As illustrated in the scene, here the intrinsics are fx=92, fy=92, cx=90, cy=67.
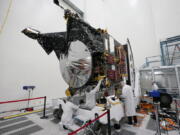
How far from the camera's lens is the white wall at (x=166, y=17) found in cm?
446

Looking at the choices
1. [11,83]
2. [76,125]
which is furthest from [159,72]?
[11,83]

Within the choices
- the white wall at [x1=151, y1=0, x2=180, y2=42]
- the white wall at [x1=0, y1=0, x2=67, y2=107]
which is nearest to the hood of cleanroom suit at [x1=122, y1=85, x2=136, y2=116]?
the white wall at [x1=0, y1=0, x2=67, y2=107]

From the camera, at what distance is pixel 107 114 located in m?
1.49

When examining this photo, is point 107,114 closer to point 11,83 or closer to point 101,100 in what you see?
point 101,100

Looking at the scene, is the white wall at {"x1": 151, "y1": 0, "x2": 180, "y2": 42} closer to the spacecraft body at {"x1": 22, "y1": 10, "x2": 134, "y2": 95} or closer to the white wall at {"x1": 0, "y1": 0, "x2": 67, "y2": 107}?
the spacecraft body at {"x1": 22, "y1": 10, "x2": 134, "y2": 95}

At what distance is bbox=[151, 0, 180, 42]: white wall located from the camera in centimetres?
446

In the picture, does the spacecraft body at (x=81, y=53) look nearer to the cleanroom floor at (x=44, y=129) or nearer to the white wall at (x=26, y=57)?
the cleanroom floor at (x=44, y=129)

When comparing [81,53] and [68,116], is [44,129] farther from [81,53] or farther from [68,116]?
[81,53]

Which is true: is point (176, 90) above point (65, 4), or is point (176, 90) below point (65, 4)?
below

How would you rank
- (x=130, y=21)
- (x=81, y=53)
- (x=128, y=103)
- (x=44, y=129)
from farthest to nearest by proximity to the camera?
(x=130, y=21) → (x=128, y=103) → (x=44, y=129) → (x=81, y=53)

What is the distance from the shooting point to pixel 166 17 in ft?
15.4

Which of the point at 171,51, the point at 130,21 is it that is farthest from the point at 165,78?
the point at 130,21

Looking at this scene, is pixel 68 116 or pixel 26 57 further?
pixel 26 57

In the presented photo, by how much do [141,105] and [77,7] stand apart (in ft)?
22.0
